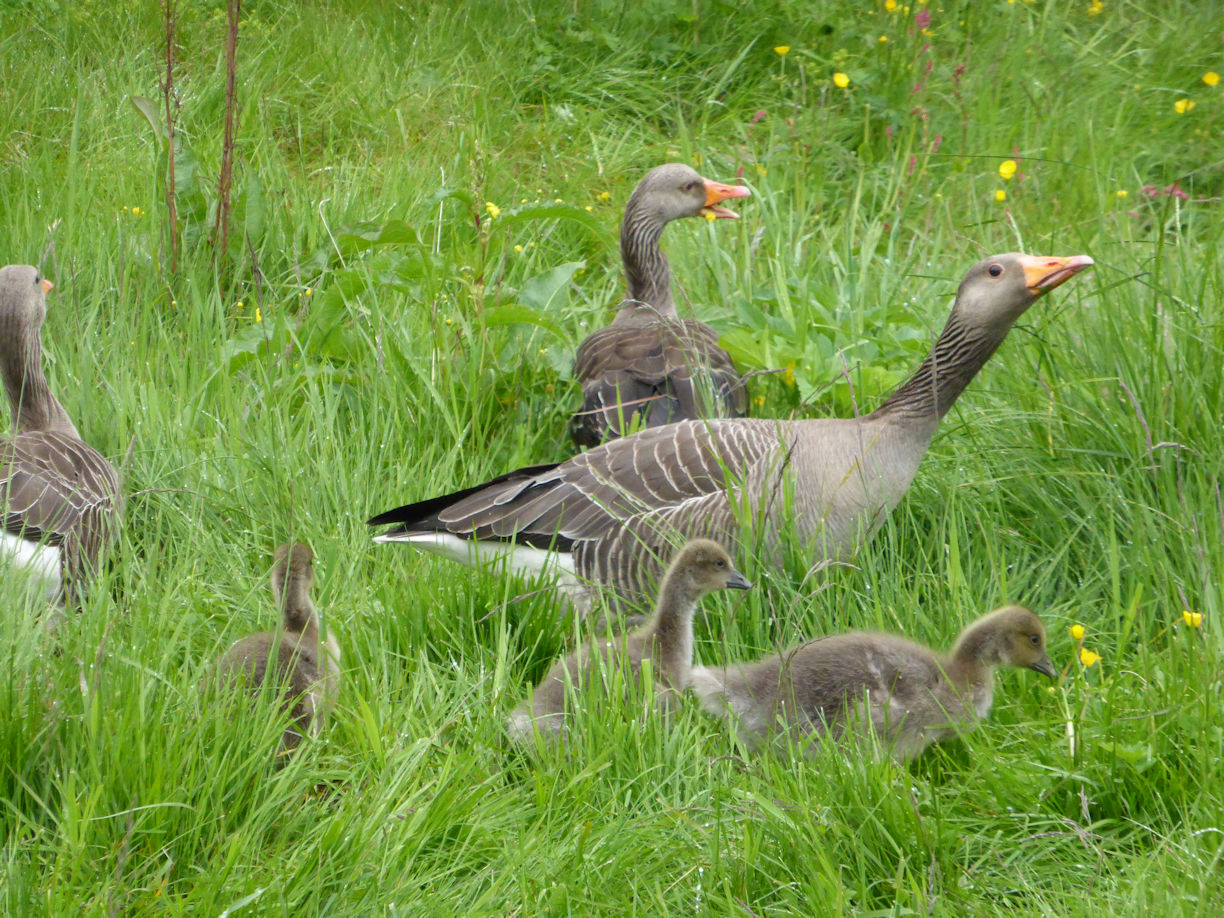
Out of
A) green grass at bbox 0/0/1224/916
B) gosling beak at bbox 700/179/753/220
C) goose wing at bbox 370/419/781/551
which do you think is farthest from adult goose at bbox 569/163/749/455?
gosling beak at bbox 700/179/753/220

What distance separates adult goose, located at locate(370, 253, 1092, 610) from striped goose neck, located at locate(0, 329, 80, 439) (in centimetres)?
136

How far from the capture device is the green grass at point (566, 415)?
2.86 m

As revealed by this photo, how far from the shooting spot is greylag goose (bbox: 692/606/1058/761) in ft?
11.3

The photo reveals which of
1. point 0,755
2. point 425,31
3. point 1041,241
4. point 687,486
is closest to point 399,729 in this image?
point 0,755

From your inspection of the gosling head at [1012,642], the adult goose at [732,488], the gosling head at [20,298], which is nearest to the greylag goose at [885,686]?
the gosling head at [1012,642]

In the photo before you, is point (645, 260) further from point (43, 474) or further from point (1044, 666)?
point (1044, 666)

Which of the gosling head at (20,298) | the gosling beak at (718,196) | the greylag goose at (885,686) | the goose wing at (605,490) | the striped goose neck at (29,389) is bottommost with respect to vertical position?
the greylag goose at (885,686)

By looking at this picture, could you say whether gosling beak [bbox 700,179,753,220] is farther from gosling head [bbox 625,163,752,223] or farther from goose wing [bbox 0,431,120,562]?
goose wing [bbox 0,431,120,562]

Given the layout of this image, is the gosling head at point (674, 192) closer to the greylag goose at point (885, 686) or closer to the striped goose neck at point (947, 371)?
the striped goose neck at point (947, 371)

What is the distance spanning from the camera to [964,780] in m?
3.42

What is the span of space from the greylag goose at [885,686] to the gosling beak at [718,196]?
3.43 m

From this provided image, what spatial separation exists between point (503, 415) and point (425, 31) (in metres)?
3.71

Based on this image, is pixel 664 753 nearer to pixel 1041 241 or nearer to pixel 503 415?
pixel 503 415

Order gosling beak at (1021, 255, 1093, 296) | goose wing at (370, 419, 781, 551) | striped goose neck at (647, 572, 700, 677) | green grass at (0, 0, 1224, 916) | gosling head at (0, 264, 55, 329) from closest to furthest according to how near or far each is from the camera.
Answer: green grass at (0, 0, 1224, 916)
striped goose neck at (647, 572, 700, 677)
gosling beak at (1021, 255, 1093, 296)
goose wing at (370, 419, 781, 551)
gosling head at (0, 264, 55, 329)
